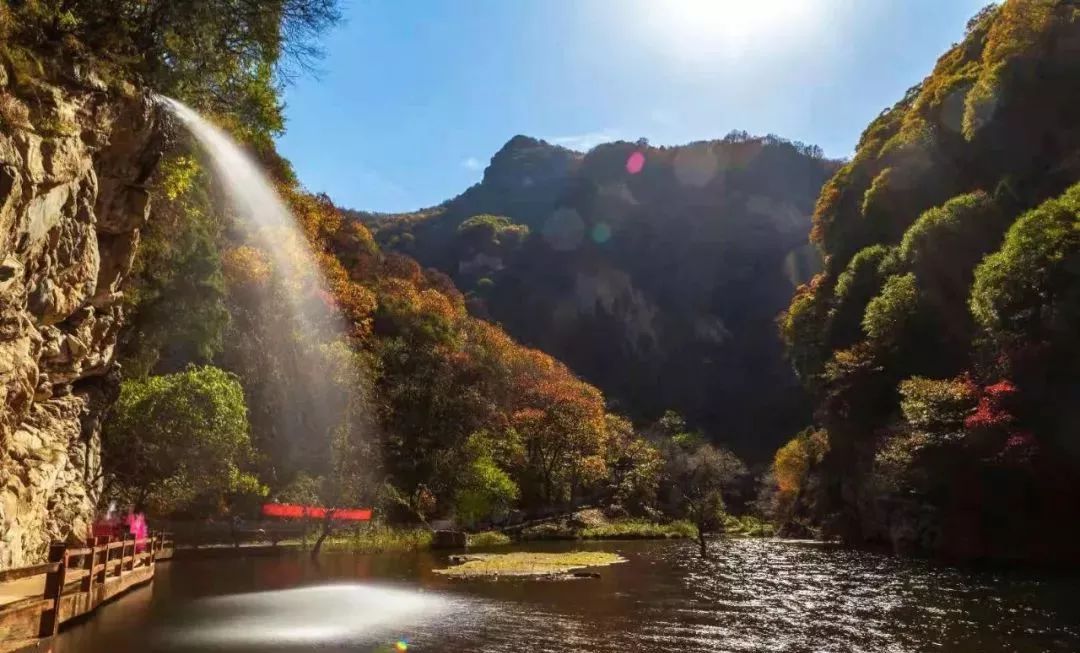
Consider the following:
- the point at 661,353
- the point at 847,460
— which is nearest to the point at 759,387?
the point at 661,353

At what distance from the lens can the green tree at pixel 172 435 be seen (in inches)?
1097

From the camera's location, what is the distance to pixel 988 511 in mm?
32375

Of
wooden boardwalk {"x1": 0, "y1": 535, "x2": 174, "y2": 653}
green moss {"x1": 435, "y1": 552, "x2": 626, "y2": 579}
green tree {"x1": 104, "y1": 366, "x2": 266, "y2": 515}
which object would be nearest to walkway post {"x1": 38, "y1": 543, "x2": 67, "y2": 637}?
wooden boardwalk {"x1": 0, "y1": 535, "x2": 174, "y2": 653}

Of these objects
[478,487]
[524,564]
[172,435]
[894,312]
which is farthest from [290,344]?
[894,312]

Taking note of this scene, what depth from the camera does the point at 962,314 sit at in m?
38.0

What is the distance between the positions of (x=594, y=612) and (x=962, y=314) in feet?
101

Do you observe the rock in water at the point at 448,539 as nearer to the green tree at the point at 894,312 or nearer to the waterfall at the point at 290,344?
the waterfall at the point at 290,344

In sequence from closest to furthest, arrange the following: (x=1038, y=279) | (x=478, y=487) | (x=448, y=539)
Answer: (x=1038, y=279), (x=448, y=539), (x=478, y=487)

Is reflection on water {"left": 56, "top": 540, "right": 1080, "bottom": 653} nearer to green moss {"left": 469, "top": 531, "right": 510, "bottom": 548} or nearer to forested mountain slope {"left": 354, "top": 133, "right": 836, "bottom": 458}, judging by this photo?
green moss {"left": 469, "top": 531, "right": 510, "bottom": 548}

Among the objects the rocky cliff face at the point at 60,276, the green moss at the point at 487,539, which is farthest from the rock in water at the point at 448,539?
the rocky cliff face at the point at 60,276

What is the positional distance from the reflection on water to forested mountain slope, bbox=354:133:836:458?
238ft

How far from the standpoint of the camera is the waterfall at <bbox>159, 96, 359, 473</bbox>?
145 feet

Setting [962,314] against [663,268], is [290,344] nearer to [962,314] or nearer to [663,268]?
[962,314]

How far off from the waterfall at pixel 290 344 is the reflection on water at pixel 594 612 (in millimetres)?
17515
